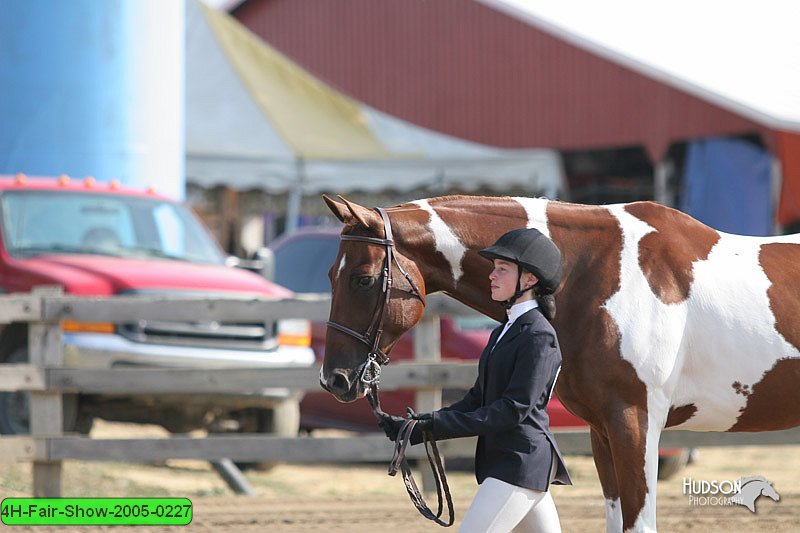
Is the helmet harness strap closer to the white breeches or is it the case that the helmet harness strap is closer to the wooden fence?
the white breeches

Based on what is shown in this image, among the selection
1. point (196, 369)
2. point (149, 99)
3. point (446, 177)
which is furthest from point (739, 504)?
point (446, 177)

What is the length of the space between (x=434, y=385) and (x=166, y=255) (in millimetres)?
2732

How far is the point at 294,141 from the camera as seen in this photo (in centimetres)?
1798

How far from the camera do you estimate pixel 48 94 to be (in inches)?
459

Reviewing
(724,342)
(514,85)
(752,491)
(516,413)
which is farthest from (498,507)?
(514,85)

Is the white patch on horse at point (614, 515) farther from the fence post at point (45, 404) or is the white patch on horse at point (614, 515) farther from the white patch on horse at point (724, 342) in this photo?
the fence post at point (45, 404)

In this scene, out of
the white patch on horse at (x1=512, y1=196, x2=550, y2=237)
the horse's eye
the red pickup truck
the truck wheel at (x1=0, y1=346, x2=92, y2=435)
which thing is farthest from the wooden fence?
the horse's eye

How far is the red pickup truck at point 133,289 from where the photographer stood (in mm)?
8398

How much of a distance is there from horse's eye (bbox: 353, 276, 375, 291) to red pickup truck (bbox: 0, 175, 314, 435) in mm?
3589

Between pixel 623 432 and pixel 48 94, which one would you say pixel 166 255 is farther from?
pixel 623 432

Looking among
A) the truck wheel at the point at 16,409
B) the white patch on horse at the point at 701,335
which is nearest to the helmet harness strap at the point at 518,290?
the white patch on horse at the point at 701,335

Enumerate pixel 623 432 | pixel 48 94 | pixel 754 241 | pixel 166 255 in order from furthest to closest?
pixel 48 94 → pixel 166 255 → pixel 754 241 → pixel 623 432

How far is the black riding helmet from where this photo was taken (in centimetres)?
404

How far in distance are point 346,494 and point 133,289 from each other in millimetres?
2257
